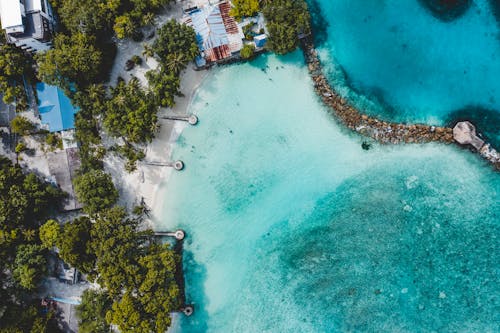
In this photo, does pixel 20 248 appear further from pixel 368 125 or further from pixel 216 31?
pixel 368 125

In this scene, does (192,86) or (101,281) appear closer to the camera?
(101,281)

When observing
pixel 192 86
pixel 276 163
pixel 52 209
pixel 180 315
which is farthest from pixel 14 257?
pixel 276 163

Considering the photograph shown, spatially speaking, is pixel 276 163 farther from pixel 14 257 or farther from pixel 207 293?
pixel 14 257

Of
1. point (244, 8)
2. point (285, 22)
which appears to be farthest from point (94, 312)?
point (285, 22)

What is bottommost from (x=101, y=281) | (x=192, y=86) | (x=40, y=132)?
(x=101, y=281)

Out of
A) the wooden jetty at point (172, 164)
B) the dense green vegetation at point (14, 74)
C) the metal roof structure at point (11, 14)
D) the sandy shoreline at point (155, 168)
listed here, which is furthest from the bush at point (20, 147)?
the wooden jetty at point (172, 164)

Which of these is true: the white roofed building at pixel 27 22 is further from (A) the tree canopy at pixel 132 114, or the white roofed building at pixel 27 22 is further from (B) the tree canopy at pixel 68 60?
(A) the tree canopy at pixel 132 114

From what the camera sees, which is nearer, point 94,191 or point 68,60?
point 68,60
